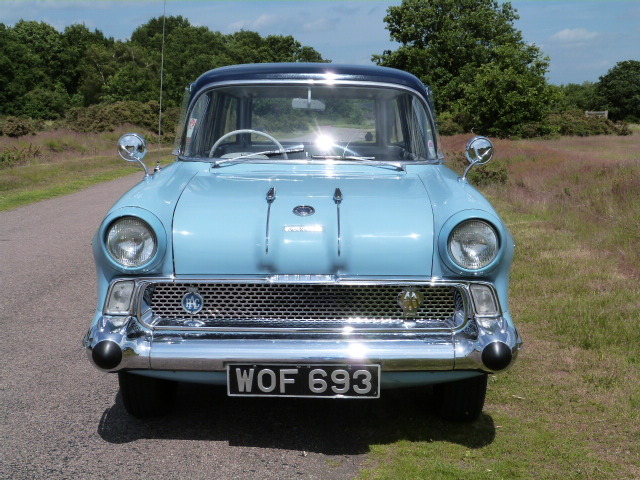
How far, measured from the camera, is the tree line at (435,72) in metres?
31.4

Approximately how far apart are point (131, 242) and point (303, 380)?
93 cm

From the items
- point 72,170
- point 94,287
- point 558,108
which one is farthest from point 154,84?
point 94,287

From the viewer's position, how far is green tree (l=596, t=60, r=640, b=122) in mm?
70875

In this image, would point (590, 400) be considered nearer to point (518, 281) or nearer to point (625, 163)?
point (518, 281)

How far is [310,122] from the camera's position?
14.7 feet

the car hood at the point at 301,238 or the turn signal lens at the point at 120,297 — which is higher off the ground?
the car hood at the point at 301,238

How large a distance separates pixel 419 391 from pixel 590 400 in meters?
0.89

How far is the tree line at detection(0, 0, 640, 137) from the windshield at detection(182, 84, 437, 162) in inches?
1076

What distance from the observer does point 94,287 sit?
635 cm

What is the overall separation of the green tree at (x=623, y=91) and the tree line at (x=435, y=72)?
10cm

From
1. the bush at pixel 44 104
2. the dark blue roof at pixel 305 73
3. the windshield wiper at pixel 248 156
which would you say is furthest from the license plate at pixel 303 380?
the bush at pixel 44 104

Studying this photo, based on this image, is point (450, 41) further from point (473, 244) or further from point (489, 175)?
point (473, 244)

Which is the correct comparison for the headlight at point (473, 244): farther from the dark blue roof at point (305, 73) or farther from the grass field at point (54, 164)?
the grass field at point (54, 164)

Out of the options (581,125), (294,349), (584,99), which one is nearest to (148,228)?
(294,349)
